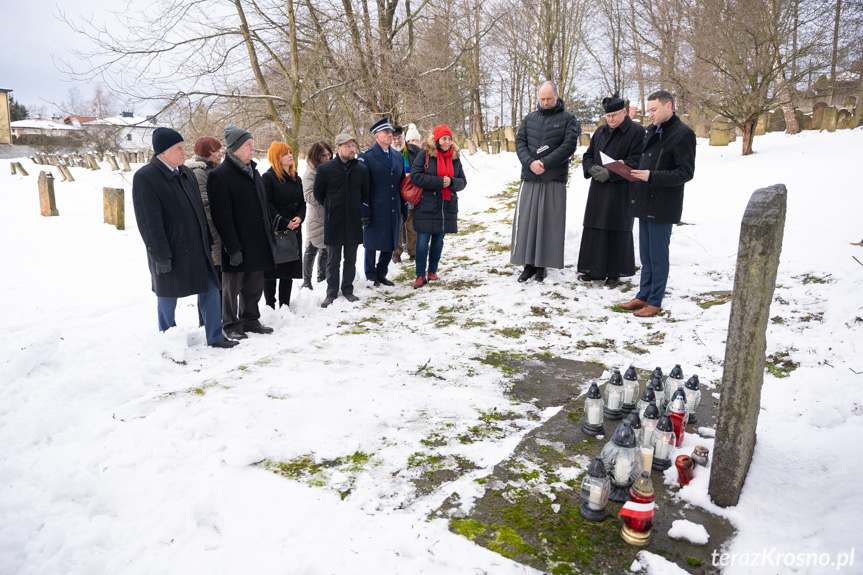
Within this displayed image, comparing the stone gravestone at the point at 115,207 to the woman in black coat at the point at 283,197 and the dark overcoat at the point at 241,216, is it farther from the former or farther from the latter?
the dark overcoat at the point at 241,216

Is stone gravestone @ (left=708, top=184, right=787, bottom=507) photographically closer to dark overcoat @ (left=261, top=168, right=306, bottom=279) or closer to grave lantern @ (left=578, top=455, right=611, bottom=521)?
grave lantern @ (left=578, top=455, right=611, bottom=521)

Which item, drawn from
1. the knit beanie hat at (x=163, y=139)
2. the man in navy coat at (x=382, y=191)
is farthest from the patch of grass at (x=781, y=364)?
the knit beanie hat at (x=163, y=139)

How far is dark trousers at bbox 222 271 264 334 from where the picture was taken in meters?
5.26

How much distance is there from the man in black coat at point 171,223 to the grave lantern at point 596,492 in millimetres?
3629

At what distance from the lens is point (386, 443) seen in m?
3.24

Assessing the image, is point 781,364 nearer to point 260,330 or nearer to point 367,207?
point 260,330

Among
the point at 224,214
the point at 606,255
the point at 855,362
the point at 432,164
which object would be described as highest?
the point at 432,164

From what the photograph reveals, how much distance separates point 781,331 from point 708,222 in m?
4.19

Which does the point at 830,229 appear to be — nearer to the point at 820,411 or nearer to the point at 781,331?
the point at 781,331

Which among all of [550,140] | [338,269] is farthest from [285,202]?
[550,140]

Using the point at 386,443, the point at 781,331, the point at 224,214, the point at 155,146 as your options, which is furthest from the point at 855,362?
the point at 155,146

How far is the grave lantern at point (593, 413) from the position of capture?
10.6ft

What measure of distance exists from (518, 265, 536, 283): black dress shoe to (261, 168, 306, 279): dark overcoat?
2.85m

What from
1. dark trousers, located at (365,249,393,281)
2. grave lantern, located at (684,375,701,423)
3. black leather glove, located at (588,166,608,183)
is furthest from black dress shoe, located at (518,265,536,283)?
grave lantern, located at (684,375,701,423)
